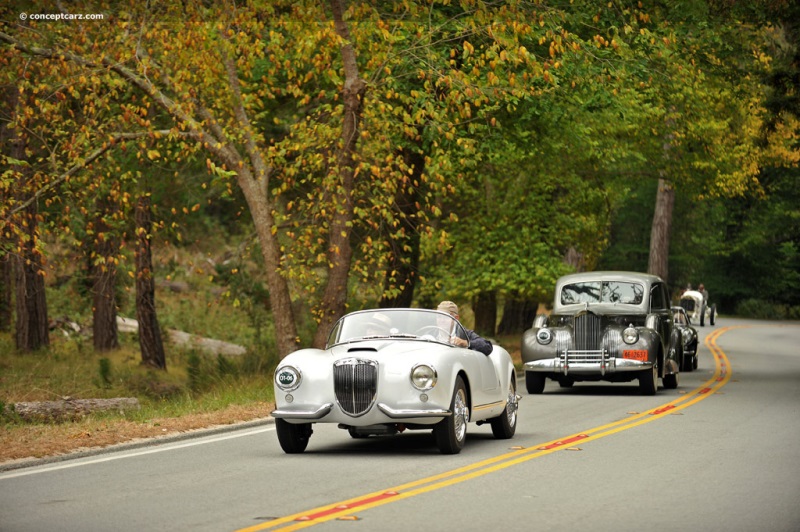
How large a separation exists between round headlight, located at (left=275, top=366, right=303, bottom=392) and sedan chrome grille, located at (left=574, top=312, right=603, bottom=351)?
9.79 m

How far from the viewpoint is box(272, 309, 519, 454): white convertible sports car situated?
42.7ft

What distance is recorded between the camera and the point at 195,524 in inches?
355

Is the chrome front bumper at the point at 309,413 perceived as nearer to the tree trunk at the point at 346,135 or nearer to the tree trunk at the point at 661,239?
the tree trunk at the point at 346,135

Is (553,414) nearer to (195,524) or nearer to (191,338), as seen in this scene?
(195,524)

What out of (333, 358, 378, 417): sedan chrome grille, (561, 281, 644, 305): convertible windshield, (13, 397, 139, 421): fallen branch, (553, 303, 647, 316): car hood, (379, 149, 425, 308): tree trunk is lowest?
(13, 397, 139, 421): fallen branch

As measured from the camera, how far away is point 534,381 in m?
23.0

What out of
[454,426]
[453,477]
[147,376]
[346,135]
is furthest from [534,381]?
[453,477]

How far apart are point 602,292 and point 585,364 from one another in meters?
2.37

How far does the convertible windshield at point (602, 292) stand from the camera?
2389cm

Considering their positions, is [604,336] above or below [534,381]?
above

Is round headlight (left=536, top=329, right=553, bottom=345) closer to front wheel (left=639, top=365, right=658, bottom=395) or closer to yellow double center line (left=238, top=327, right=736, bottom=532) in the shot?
front wheel (left=639, top=365, right=658, bottom=395)

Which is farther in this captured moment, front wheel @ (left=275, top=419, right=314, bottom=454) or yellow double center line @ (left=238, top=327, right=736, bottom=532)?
front wheel @ (left=275, top=419, right=314, bottom=454)

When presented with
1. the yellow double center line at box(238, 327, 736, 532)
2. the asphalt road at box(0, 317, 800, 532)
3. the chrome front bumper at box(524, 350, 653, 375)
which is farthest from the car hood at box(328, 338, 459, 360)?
the chrome front bumper at box(524, 350, 653, 375)

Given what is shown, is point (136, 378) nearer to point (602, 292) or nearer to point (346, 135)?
point (346, 135)
